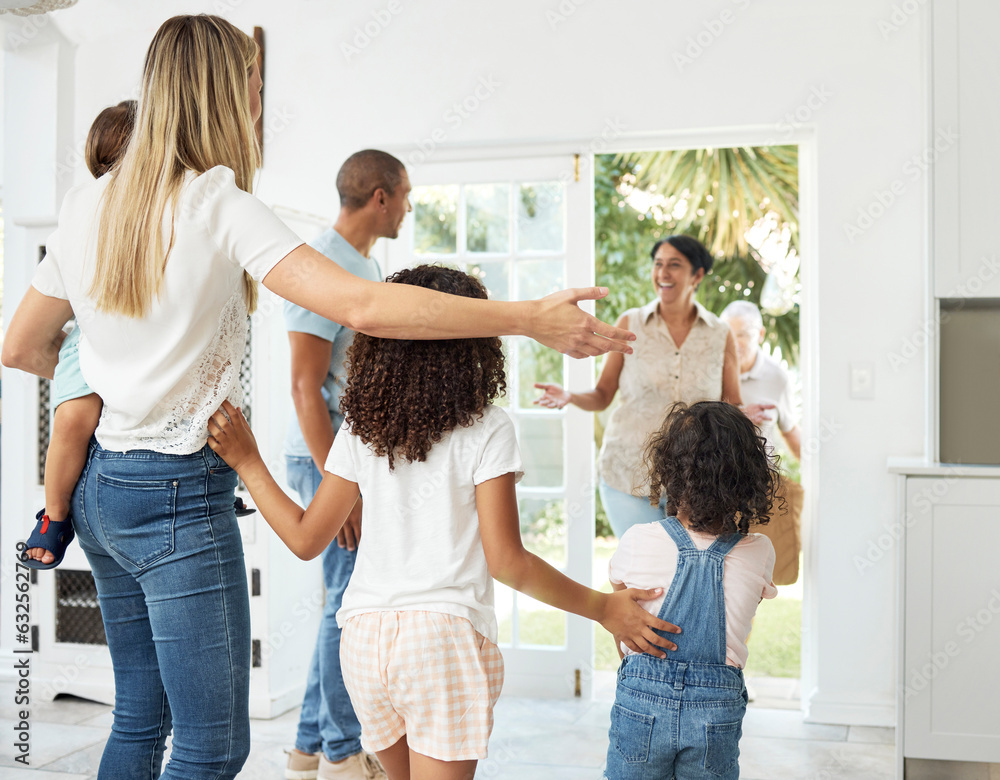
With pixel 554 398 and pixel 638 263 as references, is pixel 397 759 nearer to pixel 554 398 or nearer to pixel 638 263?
pixel 554 398

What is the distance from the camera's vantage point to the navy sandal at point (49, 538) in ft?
4.35

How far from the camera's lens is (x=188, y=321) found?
1.21m

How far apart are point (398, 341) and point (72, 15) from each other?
10.2ft

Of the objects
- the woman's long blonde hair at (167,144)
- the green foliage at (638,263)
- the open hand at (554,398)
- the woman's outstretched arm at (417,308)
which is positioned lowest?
the open hand at (554,398)

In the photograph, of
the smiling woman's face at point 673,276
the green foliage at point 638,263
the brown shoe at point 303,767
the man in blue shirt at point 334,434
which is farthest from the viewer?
the green foliage at point 638,263

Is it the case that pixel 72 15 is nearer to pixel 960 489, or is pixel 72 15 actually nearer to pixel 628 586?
pixel 628 586

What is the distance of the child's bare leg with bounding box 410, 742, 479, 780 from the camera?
4.41ft

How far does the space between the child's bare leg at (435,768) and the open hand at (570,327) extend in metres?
0.65

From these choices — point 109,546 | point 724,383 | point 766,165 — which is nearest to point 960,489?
point 724,383

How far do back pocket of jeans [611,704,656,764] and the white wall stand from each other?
1.80 metres

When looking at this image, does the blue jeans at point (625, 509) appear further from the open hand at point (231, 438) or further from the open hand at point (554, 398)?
the open hand at point (231, 438)

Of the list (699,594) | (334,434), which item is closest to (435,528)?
(699,594)

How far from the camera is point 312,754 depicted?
8.03 ft

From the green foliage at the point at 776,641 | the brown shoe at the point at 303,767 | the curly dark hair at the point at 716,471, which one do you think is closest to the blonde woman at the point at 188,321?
the curly dark hair at the point at 716,471
